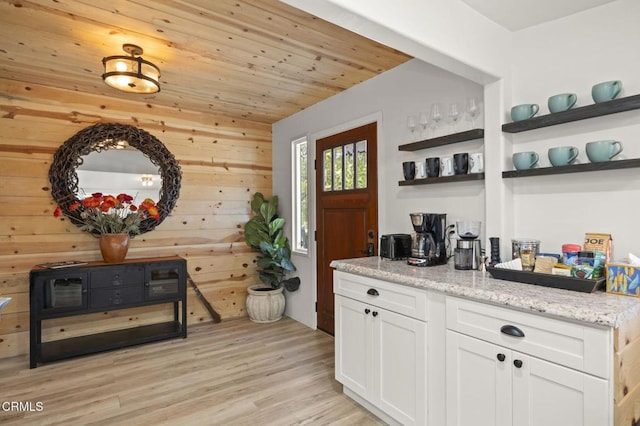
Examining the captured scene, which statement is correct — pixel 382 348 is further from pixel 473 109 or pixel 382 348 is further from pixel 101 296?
pixel 101 296

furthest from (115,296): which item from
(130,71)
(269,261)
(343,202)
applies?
(343,202)

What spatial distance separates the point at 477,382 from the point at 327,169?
2.51 meters

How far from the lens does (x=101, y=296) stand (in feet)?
10.5

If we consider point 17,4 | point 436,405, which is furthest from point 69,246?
point 436,405

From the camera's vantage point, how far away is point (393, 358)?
2.06 meters

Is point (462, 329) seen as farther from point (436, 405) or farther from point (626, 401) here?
point (626, 401)

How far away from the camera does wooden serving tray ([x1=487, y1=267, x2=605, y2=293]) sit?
1522mm

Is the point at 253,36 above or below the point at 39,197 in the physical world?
above

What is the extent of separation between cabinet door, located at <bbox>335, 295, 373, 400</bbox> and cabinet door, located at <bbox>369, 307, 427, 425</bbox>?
0.07 metres

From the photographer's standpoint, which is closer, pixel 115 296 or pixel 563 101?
pixel 563 101

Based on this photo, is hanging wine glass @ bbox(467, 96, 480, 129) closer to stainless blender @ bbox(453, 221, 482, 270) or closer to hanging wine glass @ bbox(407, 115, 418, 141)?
hanging wine glass @ bbox(407, 115, 418, 141)

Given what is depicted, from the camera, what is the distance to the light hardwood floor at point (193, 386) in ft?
7.34

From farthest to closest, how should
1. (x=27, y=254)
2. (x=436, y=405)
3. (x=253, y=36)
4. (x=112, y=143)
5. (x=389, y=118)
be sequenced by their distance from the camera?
(x=112, y=143)
(x=27, y=254)
(x=389, y=118)
(x=253, y=36)
(x=436, y=405)

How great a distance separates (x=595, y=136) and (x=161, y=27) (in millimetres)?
2643
